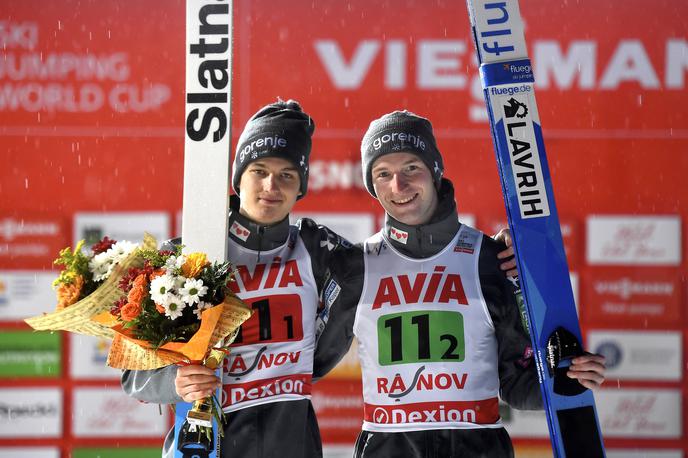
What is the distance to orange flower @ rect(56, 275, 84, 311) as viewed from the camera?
7.55 ft

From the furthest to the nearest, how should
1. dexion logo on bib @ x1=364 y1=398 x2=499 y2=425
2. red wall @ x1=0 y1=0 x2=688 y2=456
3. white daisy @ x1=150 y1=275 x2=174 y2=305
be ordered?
red wall @ x1=0 y1=0 x2=688 y2=456 < dexion logo on bib @ x1=364 y1=398 x2=499 y2=425 < white daisy @ x1=150 y1=275 x2=174 y2=305

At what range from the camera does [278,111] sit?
9.04 ft

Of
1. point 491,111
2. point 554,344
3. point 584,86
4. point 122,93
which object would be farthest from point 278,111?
point 584,86

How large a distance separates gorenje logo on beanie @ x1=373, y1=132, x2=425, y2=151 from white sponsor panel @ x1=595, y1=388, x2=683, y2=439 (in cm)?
259

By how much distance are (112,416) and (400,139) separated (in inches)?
111

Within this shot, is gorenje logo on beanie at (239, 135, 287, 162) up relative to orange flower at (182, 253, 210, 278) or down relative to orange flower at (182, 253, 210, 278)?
up

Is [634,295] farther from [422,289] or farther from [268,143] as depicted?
[268,143]

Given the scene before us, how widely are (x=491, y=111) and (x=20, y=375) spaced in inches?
129

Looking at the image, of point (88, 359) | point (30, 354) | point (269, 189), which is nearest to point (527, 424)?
point (88, 359)

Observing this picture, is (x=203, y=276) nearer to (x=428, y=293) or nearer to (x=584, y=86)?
(x=428, y=293)

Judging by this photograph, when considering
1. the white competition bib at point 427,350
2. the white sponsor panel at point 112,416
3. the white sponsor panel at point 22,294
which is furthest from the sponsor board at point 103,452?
the white competition bib at point 427,350

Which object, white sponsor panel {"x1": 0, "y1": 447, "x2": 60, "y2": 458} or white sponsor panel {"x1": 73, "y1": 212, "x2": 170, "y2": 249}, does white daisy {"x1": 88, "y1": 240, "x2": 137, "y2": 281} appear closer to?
white sponsor panel {"x1": 73, "y1": 212, "x2": 170, "y2": 249}

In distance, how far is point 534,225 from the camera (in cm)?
262

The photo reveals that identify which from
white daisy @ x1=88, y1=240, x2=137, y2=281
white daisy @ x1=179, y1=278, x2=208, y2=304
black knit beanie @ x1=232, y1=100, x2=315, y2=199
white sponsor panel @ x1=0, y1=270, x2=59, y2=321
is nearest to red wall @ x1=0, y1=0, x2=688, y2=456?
white sponsor panel @ x1=0, y1=270, x2=59, y2=321
